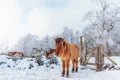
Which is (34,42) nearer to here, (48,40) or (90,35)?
(48,40)

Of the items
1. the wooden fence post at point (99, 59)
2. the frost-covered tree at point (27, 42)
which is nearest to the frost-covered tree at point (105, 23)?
the wooden fence post at point (99, 59)

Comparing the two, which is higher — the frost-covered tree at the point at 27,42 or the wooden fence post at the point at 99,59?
the frost-covered tree at the point at 27,42

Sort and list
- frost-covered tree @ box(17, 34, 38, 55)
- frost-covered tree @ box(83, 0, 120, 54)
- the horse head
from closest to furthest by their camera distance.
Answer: the horse head, frost-covered tree @ box(83, 0, 120, 54), frost-covered tree @ box(17, 34, 38, 55)

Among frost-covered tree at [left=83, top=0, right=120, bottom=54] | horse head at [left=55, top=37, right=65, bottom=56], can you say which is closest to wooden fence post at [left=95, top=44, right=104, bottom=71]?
horse head at [left=55, top=37, right=65, bottom=56]

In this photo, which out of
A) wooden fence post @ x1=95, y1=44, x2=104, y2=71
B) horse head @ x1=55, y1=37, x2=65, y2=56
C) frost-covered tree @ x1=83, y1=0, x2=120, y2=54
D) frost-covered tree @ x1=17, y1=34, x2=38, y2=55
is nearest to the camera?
horse head @ x1=55, y1=37, x2=65, y2=56

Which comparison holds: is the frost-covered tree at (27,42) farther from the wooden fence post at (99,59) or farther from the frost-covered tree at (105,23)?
the wooden fence post at (99,59)

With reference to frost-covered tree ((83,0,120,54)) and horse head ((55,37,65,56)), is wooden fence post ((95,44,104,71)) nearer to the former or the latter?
horse head ((55,37,65,56))

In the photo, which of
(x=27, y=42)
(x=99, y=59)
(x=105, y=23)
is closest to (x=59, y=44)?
(x=99, y=59)

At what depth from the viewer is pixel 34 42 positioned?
9338cm

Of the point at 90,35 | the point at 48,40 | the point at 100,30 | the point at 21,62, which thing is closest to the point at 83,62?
the point at 21,62

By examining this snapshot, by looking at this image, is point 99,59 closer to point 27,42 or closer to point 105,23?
point 105,23

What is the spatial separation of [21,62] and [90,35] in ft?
106

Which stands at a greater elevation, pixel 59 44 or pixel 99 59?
pixel 59 44

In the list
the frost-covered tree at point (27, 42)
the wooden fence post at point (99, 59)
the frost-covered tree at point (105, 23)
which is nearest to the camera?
the wooden fence post at point (99, 59)
